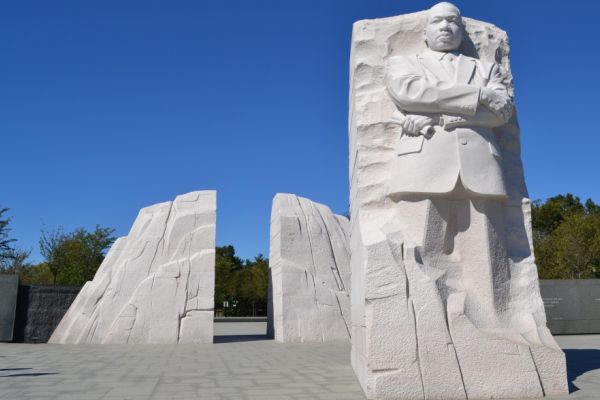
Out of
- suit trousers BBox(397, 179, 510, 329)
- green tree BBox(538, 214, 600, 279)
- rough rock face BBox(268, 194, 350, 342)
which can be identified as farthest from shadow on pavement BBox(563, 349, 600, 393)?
green tree BBox(538, 214, 600, 279)

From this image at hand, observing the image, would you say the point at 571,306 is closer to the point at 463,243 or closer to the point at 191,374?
the point at 463,243

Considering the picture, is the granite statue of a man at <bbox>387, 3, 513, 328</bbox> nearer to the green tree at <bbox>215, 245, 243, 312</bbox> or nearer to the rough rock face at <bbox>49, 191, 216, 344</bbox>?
the rough rock face at <bbox>49, 191, 216, 344</bbox>

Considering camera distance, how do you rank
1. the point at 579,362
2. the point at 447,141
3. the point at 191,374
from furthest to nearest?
the point at 579,362 → the point at 191,374 → the point at 447,141

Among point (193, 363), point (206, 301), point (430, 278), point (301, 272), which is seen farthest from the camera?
point (301, 272)

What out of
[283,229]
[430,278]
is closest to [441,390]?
[430,278]

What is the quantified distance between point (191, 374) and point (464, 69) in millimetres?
4586

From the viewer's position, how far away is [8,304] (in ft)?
35.4

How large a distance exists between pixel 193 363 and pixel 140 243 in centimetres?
511

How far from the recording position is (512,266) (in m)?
5.30

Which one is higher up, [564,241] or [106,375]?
[564,241]

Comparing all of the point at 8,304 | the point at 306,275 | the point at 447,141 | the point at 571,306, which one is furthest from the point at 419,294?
the point at 571,306

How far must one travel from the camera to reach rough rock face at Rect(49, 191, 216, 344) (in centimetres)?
1047

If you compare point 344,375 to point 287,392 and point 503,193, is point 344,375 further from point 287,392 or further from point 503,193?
point 503,193

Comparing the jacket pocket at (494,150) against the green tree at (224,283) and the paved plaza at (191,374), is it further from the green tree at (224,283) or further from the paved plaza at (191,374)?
Answer: the green tree at (224,283)
